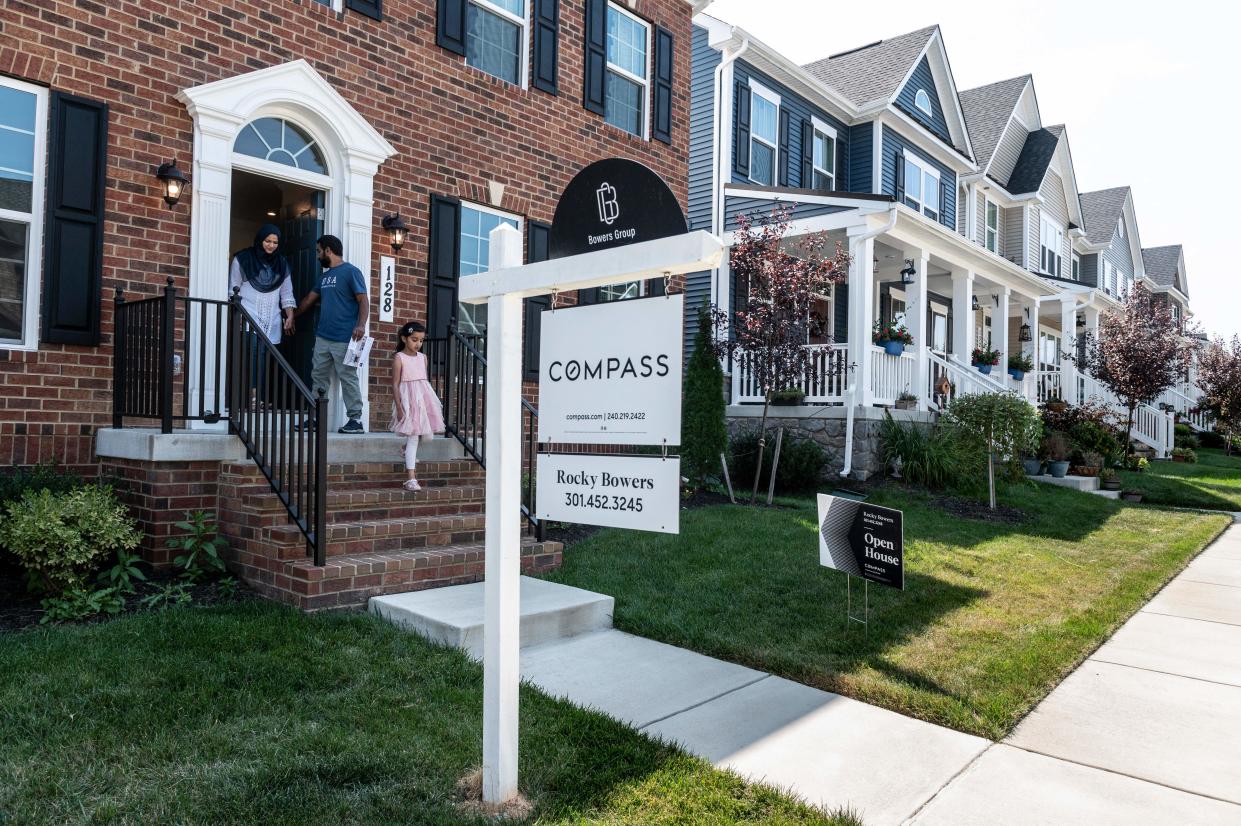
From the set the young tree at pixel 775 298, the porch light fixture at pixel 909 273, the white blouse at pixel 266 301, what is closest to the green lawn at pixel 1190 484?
the porch light fixture at pixel 909 273

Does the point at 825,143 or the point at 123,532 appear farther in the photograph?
the point at 825,143

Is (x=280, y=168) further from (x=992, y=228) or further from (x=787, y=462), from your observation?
(x=992, y=228)

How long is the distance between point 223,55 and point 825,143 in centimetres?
1193

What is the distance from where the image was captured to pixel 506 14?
342 inches

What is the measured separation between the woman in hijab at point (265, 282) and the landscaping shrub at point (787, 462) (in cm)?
536

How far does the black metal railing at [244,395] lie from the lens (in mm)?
5000

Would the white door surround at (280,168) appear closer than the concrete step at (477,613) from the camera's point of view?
No

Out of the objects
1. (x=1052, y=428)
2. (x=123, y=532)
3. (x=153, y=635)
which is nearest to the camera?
(x=153, y=635)

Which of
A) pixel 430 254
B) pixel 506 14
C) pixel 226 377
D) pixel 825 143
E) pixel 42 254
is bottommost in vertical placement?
pixel 226 377

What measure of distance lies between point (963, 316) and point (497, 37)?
9.38m

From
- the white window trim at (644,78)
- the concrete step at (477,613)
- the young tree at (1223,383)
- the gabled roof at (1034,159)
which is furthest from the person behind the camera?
the gabled roof at (1034,159)

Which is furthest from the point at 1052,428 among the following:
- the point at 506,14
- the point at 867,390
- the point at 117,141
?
the point at 117,141

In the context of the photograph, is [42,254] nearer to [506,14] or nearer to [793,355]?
[506,14]

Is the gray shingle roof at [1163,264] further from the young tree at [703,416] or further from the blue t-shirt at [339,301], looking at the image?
the blue t-shirt at [339,301]
